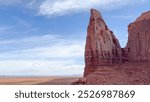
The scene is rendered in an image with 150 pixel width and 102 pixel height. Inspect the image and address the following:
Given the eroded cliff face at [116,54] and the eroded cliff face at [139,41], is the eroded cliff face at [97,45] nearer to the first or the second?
the eroded cliff face at [116,54]

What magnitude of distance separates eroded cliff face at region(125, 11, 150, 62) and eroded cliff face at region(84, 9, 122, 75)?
4.60 m

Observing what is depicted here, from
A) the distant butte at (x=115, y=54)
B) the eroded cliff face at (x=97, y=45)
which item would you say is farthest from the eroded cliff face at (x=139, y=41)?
the eroded cliff face at (x=97, y=45)

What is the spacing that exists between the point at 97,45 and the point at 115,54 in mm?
7385

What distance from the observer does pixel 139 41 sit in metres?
87.4

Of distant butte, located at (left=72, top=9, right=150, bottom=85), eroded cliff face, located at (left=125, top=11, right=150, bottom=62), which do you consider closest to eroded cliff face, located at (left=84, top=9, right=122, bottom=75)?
distant butte, located at (left=72, top=9, right=150, bottom=85)

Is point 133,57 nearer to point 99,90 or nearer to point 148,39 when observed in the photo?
point 148,39

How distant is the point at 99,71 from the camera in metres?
74.2

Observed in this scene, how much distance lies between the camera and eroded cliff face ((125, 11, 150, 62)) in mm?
85812

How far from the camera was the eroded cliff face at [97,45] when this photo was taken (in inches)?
3174

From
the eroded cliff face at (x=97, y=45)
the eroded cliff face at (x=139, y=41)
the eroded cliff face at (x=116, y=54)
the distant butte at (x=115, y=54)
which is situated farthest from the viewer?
the eroded cliff face at (x=139, y=41)

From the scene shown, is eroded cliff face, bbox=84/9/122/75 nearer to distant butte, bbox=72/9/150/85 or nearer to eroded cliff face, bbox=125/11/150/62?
distant butte, bbox=72/9/150/85

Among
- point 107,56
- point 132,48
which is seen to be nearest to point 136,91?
point 107,56

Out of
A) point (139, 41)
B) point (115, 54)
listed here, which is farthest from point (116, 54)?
point (139, 41)

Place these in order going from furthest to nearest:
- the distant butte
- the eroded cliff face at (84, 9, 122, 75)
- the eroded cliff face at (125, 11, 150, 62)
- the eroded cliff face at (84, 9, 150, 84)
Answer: the eroded cliff face at (125, 11, 150, 62) < the eroded cliff face at (84, 9, 122, 75) < the eroded cliff face at (84, 9, 150, 84) < the distant butte
